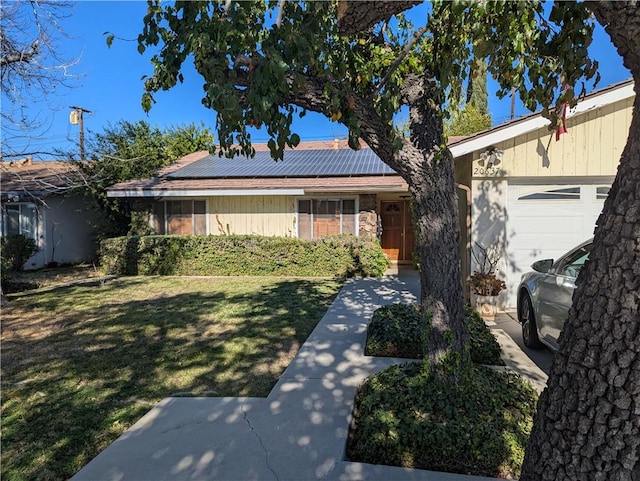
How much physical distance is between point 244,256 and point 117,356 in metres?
7.38

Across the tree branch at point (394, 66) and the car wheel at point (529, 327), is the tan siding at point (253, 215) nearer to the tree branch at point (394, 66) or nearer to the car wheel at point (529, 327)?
the car wheel at point (529, 327)

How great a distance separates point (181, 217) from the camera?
14.4 meters

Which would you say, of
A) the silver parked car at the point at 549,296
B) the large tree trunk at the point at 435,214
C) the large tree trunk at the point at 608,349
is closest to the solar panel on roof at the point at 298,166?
the silver parked car at the point at 549,296

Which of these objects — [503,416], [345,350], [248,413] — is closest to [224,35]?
[248,413]

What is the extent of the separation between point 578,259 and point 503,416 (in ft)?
8.42

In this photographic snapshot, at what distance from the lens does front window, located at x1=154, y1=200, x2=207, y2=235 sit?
14.3 metres

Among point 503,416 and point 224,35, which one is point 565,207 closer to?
point 503,416

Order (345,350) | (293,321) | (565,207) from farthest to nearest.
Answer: (565,207) < (293,321) < (345,350)

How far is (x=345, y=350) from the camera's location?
209 inches

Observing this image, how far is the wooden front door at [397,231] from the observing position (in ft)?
50.2

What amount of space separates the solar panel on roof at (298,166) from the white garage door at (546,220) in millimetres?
5661

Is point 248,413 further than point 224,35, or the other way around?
point 248,413

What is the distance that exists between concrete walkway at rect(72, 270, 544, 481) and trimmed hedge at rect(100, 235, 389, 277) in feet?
24.2

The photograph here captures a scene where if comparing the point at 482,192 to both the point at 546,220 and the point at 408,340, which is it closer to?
the point at 546,220
